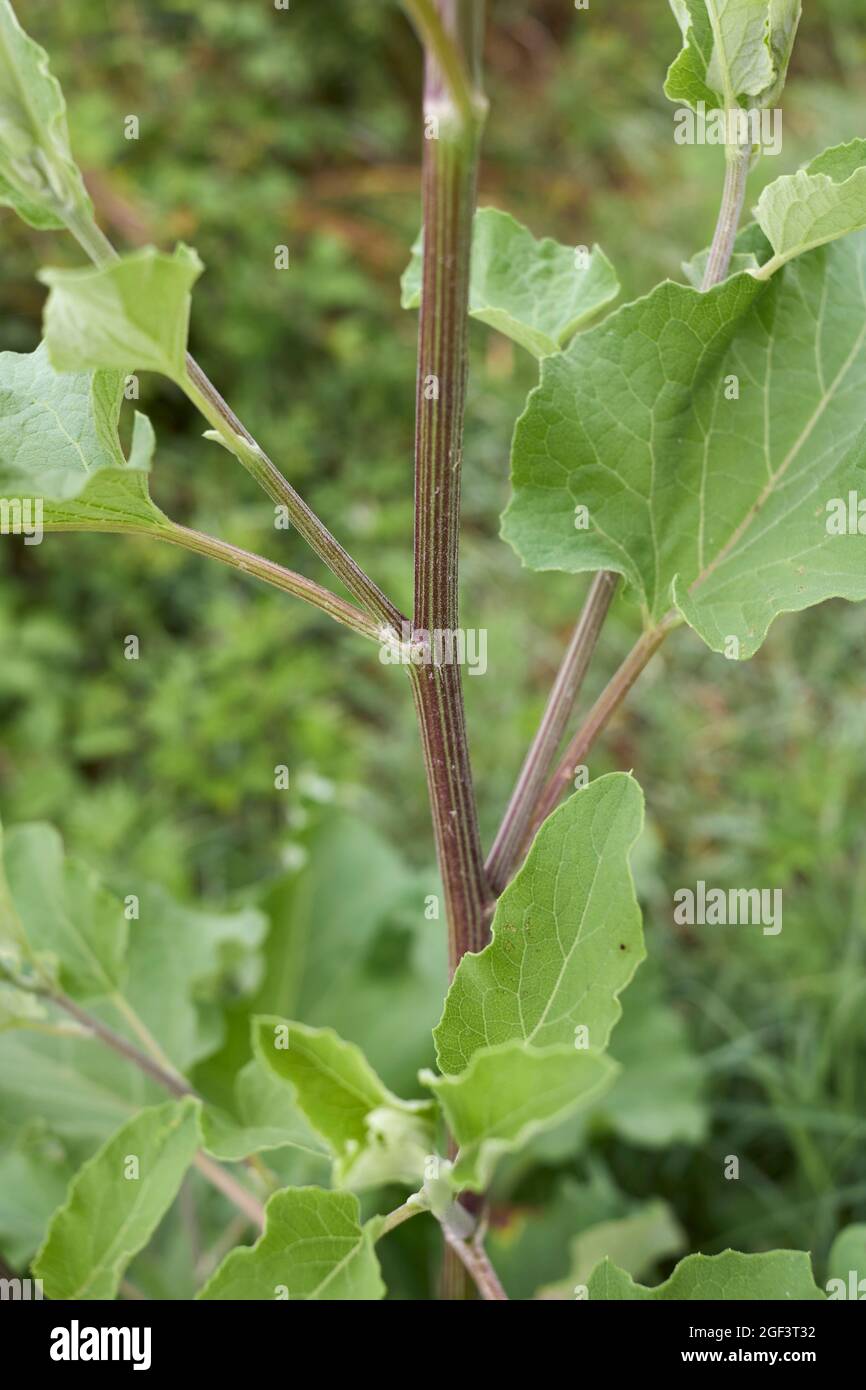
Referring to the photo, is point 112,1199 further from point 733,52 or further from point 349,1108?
point 733,52

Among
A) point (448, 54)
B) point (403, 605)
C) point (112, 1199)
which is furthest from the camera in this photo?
point (403, 605)

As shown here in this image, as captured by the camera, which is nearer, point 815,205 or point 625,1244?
point 815,205

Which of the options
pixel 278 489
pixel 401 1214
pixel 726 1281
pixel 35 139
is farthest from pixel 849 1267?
pixel 35 139

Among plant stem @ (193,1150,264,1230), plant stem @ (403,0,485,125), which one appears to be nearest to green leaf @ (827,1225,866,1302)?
plant stem @ (193,1150,264,1230)

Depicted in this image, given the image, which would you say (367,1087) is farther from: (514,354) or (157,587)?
(514,354)

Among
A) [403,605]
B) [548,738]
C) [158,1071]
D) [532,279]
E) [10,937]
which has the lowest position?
[158,1071]

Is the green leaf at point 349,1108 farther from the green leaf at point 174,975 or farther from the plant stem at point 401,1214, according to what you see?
the green leaf at point 174,975
